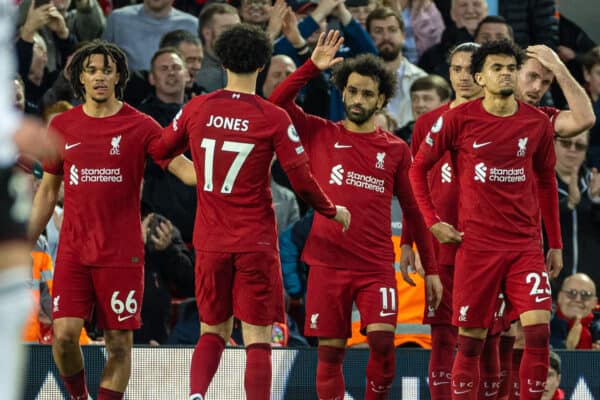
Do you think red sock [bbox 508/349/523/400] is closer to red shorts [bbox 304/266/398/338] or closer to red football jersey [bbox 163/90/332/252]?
red shorts [bbox 304/266/398/338]

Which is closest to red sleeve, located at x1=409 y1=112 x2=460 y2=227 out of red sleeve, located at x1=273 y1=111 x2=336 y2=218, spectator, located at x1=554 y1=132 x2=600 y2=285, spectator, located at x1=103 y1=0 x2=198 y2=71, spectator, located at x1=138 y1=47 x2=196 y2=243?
red sleeve, located at x1=273 y1=111 x2=336 y2=218

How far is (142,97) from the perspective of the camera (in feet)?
35.3

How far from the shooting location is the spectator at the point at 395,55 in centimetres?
1136

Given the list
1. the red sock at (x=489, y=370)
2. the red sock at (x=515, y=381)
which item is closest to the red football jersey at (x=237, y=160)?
the red sock at (x=489, y=370)

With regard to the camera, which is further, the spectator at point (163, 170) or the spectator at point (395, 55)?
the spectator at point (395, 55)

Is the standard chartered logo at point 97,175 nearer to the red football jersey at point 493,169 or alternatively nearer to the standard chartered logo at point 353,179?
the standard chartered logo at point 353,179

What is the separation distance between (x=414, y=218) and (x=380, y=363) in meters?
0.95

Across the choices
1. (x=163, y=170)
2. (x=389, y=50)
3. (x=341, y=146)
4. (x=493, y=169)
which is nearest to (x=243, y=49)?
(x=341, y=146)

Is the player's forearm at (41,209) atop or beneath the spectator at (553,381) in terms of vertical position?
atop

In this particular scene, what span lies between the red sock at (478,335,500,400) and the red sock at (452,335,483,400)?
1.11 feet

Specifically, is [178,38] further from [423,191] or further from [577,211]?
[423,191]

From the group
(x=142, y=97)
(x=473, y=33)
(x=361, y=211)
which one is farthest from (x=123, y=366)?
(x=473, y=33)

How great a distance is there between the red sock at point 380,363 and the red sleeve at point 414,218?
0.58 meters

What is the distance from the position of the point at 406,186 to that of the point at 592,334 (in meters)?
2.84
